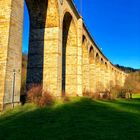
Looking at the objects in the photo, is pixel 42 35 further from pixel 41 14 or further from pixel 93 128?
pixel 93 128

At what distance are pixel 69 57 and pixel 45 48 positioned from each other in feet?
24.1

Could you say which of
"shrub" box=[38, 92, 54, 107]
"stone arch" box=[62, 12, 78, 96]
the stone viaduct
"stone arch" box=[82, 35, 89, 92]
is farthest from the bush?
"stone arch" box=[82, 35, 89, 92]

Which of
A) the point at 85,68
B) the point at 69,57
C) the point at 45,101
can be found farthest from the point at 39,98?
the point at 85,68

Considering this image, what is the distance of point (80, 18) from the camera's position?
92.0 ft

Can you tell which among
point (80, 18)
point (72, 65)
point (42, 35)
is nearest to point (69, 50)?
point (72, 65)

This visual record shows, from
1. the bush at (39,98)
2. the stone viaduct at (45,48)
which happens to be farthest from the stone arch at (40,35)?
the bush at (39,98)

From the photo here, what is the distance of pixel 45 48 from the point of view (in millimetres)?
20172

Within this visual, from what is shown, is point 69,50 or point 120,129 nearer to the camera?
point 120,129

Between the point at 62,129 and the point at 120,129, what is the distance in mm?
2035

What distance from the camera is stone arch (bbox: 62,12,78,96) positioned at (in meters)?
26.3

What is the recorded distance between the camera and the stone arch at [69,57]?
26325mm

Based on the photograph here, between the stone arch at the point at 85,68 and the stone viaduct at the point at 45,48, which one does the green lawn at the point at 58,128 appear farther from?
the stone arch at the point at 85,68

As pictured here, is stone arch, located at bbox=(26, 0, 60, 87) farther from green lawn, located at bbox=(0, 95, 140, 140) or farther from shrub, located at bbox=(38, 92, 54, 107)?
green lawn, located at bbox=(0, 95, 140, 140)

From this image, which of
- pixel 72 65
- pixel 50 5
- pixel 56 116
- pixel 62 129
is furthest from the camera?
pixel 72 65
